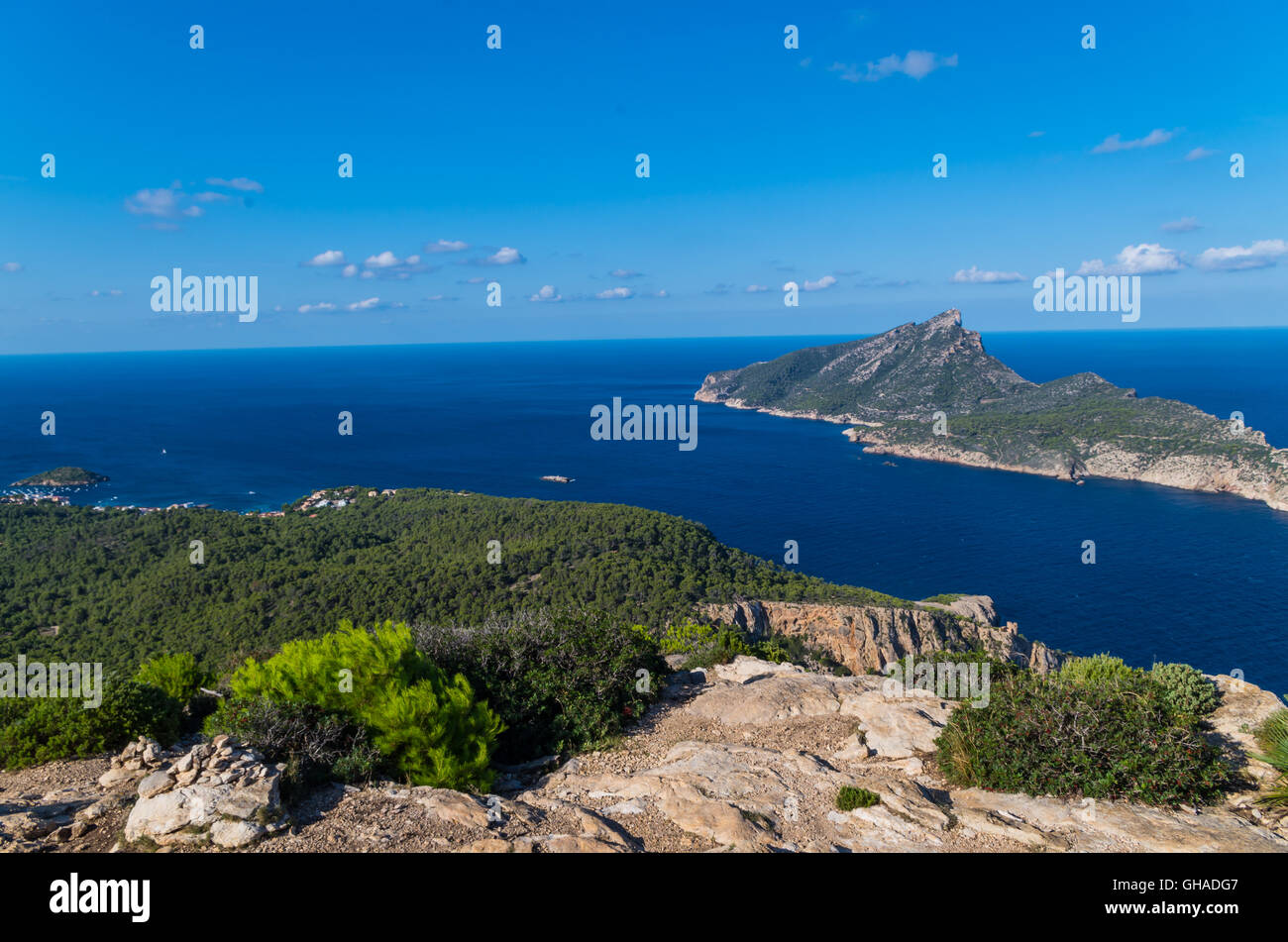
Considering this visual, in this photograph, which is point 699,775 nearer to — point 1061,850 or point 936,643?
point 1061,850

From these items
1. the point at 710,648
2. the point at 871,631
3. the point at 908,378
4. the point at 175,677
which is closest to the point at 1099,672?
the point at 710,648

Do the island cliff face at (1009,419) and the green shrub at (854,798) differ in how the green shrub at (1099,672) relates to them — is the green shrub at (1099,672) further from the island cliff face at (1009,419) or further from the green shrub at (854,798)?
the island cliff face at (1009,419)

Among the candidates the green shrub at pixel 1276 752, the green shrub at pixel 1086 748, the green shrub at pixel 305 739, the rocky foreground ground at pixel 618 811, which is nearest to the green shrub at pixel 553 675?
the rocky foreground ground at pixel 618 811

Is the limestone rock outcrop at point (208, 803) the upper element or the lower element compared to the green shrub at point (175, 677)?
upper

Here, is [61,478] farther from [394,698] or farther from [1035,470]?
[1035,470]

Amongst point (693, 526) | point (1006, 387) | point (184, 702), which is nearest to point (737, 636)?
point (184, 702)

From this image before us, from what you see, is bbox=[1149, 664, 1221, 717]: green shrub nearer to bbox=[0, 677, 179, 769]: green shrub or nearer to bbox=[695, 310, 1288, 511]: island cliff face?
bbox=[0, 677, 179, 769]: green shrub
